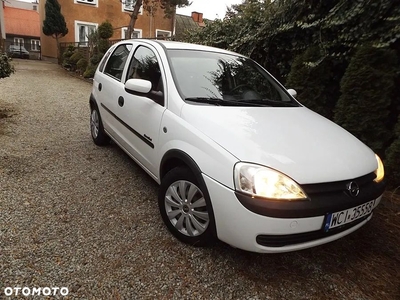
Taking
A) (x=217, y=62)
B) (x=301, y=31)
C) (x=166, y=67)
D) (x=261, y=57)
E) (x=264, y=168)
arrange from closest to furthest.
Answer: (x=264, y=168) < (x=166, y=67) < (x=217, y=62) < (x=301, y=31) < (x=261, y=57)

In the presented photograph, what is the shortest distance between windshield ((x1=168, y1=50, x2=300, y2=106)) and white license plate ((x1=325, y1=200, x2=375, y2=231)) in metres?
1.19

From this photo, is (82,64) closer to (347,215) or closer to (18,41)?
(347,215)

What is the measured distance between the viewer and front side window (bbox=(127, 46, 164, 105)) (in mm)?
2600

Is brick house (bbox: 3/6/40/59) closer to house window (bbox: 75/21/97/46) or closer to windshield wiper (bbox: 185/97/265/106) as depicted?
house window (bbox: 75/21/97/46)

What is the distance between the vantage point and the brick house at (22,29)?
30.3 m

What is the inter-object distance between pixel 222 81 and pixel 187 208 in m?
1.29

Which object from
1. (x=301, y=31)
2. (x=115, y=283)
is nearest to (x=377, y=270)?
(x=115, y=283)

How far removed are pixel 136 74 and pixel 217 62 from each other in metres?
0.90

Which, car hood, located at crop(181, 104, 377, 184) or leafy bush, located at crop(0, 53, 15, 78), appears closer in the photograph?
car hood, located at crop(181, 104, 377, 184)

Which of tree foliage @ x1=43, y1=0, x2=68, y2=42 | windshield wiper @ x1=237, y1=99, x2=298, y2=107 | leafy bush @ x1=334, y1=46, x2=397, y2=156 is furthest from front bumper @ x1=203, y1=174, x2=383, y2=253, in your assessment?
tree foliage @ x1=43, y1=0, x2=68, y2=42

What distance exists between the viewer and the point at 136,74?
3.10m

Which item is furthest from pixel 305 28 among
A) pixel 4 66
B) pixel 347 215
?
pixel 4 66

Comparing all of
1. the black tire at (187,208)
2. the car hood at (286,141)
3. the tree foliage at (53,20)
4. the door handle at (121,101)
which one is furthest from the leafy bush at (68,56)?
the car hood at (286,141)

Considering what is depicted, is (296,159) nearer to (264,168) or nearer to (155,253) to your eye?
(264,168)
